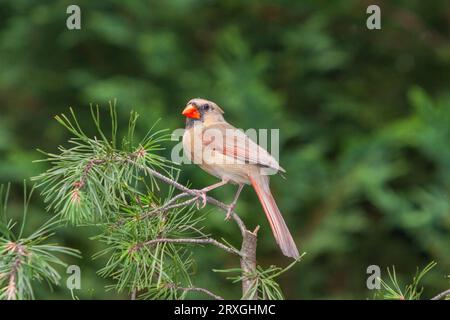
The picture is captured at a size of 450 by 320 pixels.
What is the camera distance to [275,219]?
270 cm

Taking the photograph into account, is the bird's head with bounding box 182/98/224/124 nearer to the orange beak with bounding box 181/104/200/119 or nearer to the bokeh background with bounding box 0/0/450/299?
the orange beak with bounding box 181/104/200/119

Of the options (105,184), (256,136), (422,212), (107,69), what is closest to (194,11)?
(107,69)

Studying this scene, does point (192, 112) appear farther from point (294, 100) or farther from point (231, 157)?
point (294, 100)

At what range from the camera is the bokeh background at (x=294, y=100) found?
4.45 meters

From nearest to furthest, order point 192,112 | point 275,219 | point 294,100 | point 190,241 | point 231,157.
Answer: point 190,241
point 275,219
point 231,157
point 192,112
point 294,100

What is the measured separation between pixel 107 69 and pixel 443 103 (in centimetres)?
239

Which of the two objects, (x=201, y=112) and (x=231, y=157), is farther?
(x=201, y=112)

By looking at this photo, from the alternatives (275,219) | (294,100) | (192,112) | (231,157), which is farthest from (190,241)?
(294,100)

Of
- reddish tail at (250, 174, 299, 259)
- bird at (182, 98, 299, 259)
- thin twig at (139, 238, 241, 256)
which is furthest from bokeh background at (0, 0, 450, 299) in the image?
thin twig at (139, 238, 241, 256)

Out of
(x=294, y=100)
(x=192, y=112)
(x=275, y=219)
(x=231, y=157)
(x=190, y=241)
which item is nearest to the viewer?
(x=190, y=241)

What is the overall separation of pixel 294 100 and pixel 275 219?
2650 millimetres

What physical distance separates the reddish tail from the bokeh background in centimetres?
132

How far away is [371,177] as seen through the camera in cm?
432

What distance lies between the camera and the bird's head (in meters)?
3.26
